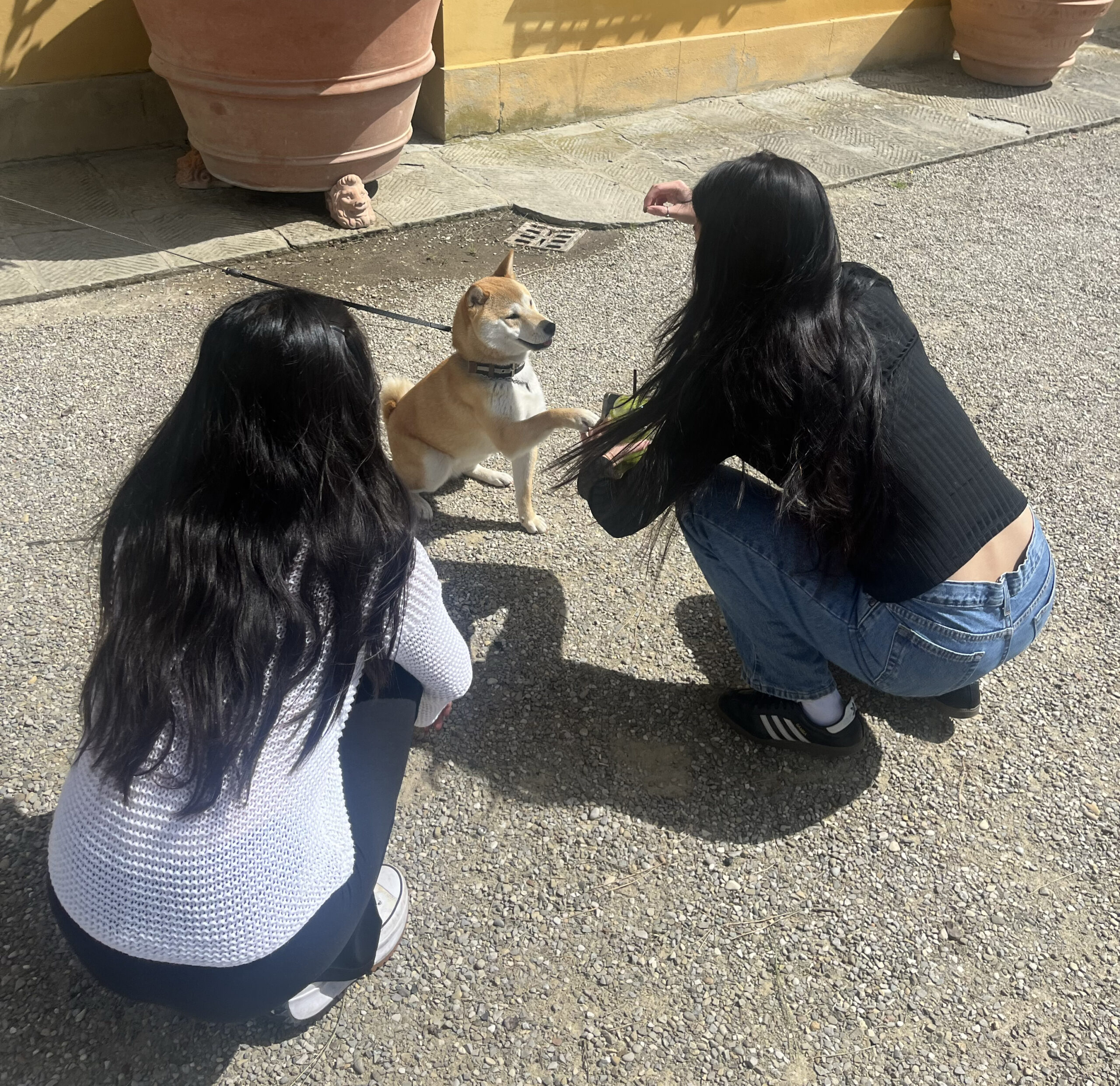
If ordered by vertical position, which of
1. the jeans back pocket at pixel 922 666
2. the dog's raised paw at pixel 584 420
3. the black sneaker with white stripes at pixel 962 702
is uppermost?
the dog's raised paw at pixel 584 420

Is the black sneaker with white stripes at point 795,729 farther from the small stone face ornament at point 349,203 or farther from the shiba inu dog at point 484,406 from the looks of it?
the small stone face ornament at point 349,203

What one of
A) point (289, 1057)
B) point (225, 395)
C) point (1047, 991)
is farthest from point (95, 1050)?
point (1047, 991)

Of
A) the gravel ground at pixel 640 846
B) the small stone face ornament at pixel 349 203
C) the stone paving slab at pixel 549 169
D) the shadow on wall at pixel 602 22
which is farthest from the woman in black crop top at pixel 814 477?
the shadow on wall at pixel 602 22

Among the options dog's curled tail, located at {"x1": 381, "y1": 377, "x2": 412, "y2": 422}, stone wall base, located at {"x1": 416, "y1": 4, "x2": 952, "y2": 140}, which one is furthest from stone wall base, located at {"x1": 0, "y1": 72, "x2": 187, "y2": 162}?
Result: dog's curled tail, located at {"x1": 381, "y1": 377, "x2": 412, "y2": 422}

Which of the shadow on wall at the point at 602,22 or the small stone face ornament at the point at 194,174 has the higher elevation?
the shadow on wall at the point at 602,22

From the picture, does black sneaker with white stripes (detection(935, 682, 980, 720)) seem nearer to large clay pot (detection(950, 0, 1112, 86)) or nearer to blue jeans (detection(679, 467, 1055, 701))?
blue jeans (detection(679, 467, 1055, 701))

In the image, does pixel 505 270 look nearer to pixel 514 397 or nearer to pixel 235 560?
pixel 514 397

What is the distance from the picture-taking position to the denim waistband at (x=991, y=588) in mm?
2186

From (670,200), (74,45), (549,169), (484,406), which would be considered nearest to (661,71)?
(549,169)

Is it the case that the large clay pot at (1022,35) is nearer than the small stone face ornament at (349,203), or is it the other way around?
the small stone face ornament at (349,203)

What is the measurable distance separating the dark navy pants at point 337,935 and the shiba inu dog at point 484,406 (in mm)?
1023

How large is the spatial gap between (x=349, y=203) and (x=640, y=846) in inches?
155

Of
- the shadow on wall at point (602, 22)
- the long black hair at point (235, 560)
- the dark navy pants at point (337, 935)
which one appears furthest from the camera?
the shadow on wall at point (602, 22)

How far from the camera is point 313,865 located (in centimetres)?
165
